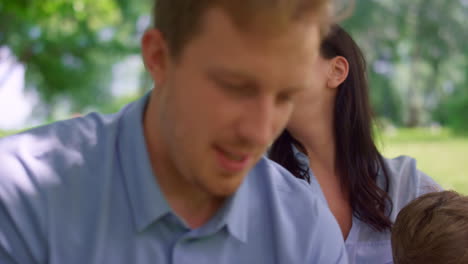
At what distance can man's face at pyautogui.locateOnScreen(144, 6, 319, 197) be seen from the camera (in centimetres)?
117

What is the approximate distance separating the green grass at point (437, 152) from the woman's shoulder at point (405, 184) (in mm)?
7166

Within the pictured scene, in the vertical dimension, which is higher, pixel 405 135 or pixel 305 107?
pixel 305 107

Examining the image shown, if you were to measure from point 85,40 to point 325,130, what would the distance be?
10271 mm

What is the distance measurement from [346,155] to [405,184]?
31 cm

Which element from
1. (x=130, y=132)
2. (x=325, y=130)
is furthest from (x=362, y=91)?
(x=130, y=132)

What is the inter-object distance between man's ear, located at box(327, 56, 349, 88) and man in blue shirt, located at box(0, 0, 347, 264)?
999 millimetres

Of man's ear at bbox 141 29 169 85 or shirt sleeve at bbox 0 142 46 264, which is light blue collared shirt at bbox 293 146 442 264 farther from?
shirt sleeve at bbox 0 142 46 264

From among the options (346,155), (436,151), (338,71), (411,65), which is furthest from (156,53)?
(411,65)

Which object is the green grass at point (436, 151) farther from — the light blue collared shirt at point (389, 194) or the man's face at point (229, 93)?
the man's face at point (229, 93)

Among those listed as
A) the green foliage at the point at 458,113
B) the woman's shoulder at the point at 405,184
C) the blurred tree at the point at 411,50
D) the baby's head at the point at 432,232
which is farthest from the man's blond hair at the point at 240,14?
the blurred tree at the point at 411,50

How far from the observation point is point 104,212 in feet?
4.47

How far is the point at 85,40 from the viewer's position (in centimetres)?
1200

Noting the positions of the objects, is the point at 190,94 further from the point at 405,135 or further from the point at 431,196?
the point at 405,135

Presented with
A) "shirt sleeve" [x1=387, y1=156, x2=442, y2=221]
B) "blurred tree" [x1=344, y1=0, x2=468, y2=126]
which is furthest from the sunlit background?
"shirt sleeve" [x1=387, y1=156, x2=442, y2=221]
